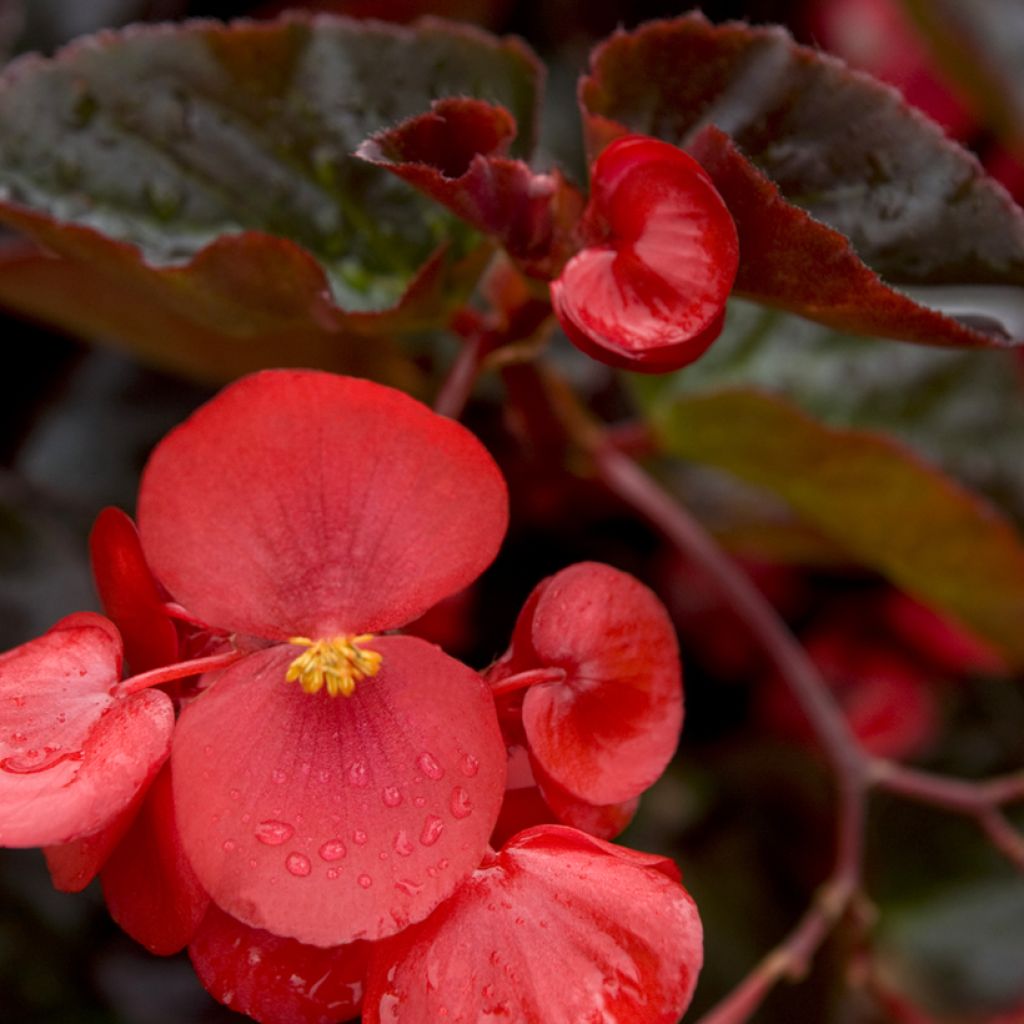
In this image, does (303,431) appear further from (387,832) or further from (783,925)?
(783,925)

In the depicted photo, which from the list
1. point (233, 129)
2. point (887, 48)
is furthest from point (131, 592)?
point (887, 48)

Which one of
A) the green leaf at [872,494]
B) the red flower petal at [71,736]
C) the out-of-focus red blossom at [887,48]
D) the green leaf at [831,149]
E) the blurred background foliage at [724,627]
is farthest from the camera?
the out-of-focus red blossom at [887,48]

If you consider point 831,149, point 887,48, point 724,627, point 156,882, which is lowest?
point 724,627

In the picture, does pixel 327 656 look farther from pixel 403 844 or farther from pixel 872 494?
pixel 872 494

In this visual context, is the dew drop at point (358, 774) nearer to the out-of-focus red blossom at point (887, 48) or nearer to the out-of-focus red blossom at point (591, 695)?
the out-of-focus red blossom at point (591, 695)

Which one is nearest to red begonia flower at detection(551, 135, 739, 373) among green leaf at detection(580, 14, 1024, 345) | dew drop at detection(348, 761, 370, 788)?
green leaf at detection(580, 14, 1024, 345)

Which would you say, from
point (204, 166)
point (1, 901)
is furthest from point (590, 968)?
point (1, 901)

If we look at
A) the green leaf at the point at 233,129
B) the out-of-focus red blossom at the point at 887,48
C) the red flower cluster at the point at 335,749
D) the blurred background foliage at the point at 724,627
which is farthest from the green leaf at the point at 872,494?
the out-of-focus red blossom at the point at 887,48
